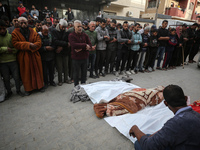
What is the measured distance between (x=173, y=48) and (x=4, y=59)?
7617 mm

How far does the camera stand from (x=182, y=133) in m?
1.28

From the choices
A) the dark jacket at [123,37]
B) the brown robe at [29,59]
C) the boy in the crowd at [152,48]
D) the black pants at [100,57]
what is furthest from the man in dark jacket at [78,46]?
the boy in the crowd at [152,48]

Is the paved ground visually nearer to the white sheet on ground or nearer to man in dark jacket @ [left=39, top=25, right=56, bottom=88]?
the white sheet on ground

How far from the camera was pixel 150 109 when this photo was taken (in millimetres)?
3107

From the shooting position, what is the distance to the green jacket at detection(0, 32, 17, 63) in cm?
351

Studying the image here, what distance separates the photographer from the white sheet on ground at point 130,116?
8.15ft

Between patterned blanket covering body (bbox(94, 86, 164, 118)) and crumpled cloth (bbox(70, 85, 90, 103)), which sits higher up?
patterned blanket covering body (bbox(94, 86, 164, 118))

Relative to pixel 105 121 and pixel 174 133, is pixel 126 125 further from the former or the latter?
pixel 174 133

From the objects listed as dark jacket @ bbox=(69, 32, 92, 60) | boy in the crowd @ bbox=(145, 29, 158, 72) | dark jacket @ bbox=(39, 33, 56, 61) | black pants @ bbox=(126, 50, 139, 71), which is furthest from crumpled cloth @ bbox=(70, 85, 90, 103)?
boy in the crowd @ bbox=(145, 29, 158, 72)

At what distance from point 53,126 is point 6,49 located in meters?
2.52

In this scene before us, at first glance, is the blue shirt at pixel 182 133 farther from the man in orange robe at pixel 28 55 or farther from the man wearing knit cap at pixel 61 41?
the man wearing knit cap at pixel 61 41

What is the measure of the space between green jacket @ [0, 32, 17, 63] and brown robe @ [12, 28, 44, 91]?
0.18 m

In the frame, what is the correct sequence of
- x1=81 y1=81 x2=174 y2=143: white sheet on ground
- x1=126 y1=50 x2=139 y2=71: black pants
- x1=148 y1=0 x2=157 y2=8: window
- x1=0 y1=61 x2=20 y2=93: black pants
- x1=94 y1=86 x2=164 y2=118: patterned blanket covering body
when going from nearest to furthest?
1. x1=81 y1=81 x2=174 y2=143: white sheet on ground
2. x1=94 y1=86 x2=164 y2=118: patterned blanket covering body
3. x1=0 y1=61 x2=20 y2=93: black pants
4. x1=126 y1=50 x2=139 y2=71: black pants
5. x1=148 y1=0 x2=157 y2=8: window

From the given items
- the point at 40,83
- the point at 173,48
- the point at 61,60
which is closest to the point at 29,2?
the point at 61,60
